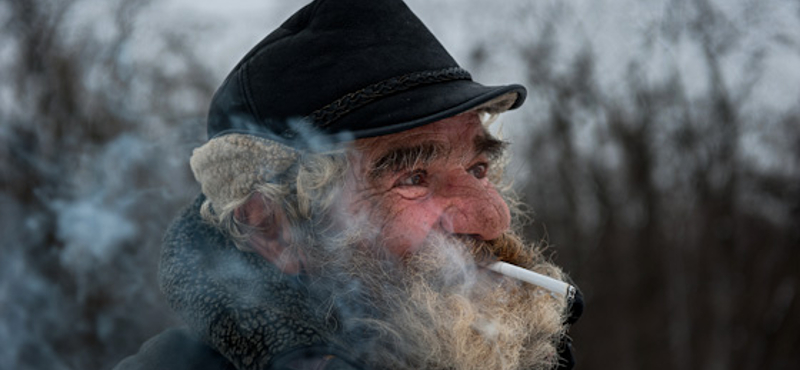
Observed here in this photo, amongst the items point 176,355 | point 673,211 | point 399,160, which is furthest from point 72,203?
point 673,211

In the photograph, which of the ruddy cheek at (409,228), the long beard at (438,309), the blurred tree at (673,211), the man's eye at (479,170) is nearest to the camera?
the long beard at (438,309)

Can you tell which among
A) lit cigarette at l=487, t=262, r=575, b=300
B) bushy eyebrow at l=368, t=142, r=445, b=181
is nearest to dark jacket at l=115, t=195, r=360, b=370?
bushy eyebrow at l=368, t=142, r=445, b=181

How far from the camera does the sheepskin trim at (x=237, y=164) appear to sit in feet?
6.06

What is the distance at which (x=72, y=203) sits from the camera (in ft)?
7.98

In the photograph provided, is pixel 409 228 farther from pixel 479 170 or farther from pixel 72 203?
pixel 72 203

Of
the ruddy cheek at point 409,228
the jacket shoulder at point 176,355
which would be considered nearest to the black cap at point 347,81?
the ruddy cheek at point 409,228

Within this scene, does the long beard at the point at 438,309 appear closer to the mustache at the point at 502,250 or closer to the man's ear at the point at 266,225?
the mustache at the point at 502,250

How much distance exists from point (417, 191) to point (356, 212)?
168mm

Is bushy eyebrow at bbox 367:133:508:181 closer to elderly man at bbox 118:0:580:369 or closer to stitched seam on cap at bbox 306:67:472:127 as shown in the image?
elderly man at bbox 118:0:580:369

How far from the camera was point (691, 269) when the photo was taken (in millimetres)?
10234

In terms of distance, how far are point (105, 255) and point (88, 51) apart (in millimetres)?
1626

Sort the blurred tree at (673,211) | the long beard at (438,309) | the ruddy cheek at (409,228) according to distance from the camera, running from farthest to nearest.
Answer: the blurred tree at (673,211)
the ruddy cheek at (409,228)
the long beard at (438,309)

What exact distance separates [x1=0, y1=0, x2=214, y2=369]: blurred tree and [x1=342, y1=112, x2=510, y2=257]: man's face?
966 millimetres

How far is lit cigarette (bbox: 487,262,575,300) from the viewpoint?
6.17 ft
